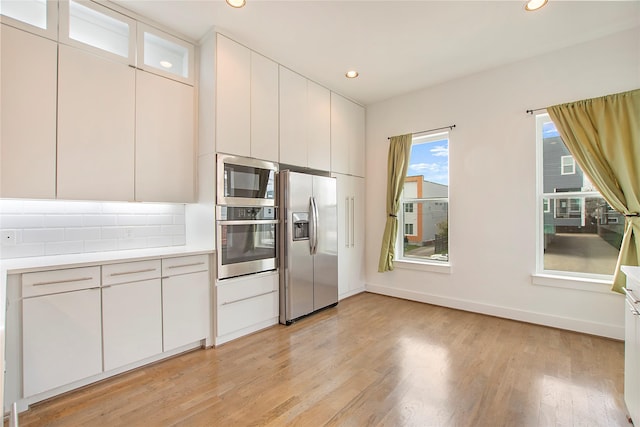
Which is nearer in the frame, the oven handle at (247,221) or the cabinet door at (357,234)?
the oven handle at (247,221)

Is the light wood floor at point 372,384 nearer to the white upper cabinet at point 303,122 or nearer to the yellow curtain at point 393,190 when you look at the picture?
the yellow curtain at point 393,190

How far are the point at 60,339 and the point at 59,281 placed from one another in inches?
15.5

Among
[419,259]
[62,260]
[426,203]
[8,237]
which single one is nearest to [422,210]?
[426,203]

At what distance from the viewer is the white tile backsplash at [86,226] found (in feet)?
7.67

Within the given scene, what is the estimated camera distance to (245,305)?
304 centimetres

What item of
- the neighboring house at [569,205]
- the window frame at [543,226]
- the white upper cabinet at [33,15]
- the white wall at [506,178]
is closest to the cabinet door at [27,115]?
the white upper cabinet at [33,15]

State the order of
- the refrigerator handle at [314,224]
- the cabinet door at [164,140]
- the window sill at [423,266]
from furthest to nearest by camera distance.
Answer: the window sill at [423,266]
the refrigerator handle at [314,224]
the cabinet door at [164,140]

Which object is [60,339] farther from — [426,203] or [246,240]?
[426,203]

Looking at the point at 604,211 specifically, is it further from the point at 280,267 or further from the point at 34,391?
the point at 34,391

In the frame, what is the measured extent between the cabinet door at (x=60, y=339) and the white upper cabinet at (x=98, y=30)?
197cm

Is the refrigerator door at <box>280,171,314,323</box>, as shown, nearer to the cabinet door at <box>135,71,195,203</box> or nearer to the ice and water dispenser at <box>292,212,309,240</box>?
the ice and water dispenser at <box>292,212,309,240</box>

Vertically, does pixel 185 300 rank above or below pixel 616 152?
below

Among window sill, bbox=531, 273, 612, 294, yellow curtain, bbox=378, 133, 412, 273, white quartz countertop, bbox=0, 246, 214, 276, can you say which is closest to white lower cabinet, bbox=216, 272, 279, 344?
white quartz countertop, bbox=0, 246, 214, 276

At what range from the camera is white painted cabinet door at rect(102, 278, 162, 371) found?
2.22m
